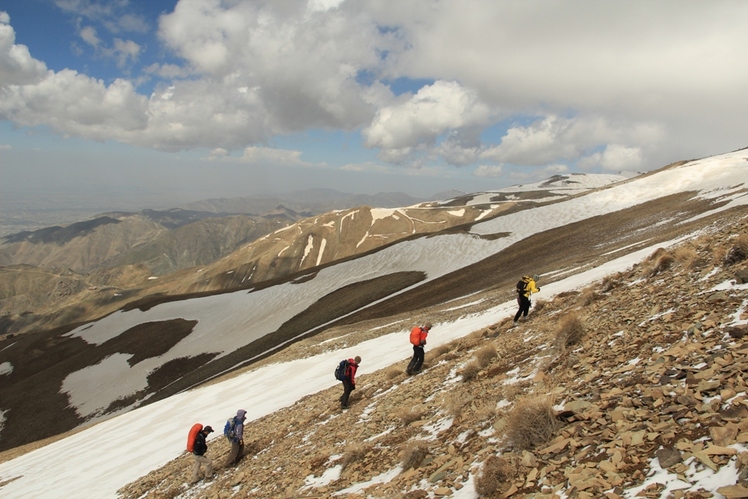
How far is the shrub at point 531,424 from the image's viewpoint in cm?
682

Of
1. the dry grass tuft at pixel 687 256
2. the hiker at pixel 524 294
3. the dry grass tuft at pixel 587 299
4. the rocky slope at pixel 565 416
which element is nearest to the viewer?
the rocky slope at pixel 565 416

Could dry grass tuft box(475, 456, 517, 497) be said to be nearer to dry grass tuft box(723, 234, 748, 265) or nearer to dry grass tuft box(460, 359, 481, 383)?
dry grass tuft box(460, 359, 481, 383)

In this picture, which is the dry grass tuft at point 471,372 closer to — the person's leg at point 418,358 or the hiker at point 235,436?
the person's leg at point 418,358

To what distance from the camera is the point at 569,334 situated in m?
10.8

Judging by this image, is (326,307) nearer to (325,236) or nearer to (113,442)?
(113,442)

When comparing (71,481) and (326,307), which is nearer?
(71,481)

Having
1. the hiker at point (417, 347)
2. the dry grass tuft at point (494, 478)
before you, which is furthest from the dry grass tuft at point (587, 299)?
the dry grass tuft at point (494, 478)

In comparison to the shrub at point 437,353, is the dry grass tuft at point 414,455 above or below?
above

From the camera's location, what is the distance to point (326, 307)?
61938 mm

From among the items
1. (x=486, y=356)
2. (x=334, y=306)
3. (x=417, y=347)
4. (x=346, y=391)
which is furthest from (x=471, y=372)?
(x=334, y=306)

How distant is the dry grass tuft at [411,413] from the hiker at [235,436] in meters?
6.24

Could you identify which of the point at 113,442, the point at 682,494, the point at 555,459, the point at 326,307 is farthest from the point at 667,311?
the point at 326,307

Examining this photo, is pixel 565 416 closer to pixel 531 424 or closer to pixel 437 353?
pixel 531 424

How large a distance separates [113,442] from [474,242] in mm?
64921
